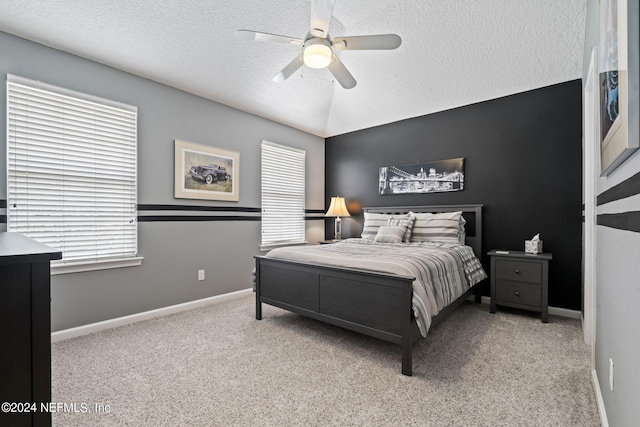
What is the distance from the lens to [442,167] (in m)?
4.09

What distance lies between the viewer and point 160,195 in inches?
130

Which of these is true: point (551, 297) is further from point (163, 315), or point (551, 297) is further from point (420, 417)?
point (163, 315)

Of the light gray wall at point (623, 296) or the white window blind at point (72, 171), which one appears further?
the white window blind at point (72, 171)

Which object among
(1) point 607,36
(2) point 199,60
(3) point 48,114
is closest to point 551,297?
(1) point 607,36

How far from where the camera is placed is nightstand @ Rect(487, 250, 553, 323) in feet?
9.84

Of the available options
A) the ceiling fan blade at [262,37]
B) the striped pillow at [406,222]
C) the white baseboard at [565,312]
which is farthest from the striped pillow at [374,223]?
the ceiling fan blade at [262,37]

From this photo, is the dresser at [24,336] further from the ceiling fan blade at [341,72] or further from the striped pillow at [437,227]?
the striped pillow at [437,227]

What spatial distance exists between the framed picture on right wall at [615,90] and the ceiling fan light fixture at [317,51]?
1.46 metres

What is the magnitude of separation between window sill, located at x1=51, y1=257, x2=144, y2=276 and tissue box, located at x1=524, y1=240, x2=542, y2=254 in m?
4.12

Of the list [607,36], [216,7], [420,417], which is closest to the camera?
[607,36]

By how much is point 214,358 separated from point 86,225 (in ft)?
5.86

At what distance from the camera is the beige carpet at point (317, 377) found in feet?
5.36

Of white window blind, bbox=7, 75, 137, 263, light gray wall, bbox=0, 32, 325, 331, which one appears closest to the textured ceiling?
light gray wall, bbox=0, 32, 325, 331

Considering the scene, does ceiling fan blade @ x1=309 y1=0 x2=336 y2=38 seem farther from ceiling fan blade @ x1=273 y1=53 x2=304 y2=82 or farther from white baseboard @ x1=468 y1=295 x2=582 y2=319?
white baseboard @ x1=468 y1=295 x2=582 y2=319
